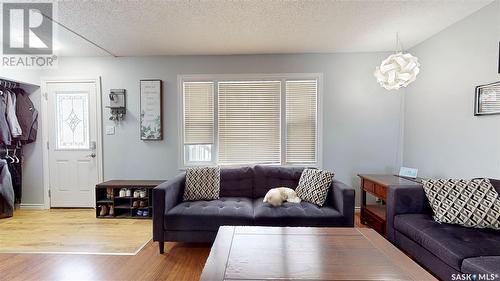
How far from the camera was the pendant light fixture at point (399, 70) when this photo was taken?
2.36m

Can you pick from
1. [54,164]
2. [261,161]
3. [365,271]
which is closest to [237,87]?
[261,161]

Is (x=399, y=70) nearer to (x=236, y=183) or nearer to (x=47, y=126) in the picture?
(x=236, y=183)

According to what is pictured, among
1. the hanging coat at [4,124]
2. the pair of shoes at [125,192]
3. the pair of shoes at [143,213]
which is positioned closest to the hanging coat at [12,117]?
the hanging coat at [4,124]

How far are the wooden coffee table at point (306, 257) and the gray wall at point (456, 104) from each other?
5.17 feet

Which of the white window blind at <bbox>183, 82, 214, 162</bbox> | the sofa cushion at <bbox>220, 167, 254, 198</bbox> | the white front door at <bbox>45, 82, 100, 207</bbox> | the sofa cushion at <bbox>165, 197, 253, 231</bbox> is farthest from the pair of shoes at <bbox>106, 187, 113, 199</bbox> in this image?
the sofa cushion at <bbox>220, 167, 254, 198</bbox>

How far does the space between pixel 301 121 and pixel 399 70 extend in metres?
1.43

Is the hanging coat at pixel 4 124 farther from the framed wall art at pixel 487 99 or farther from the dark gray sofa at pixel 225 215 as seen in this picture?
the framed wall art at pixel 487 99

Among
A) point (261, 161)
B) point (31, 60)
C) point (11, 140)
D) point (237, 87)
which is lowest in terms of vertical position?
point (261, 161)

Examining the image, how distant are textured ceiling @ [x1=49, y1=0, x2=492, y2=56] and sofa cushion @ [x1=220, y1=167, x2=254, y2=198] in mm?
1697

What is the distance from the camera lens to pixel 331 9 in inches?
88.9

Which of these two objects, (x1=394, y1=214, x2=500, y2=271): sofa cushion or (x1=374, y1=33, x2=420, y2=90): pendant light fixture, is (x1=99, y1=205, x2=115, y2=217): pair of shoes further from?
(x1=374, y1=33, x2=420, y2=90): pendant light fixture

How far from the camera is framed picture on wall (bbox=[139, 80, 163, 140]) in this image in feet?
11.5

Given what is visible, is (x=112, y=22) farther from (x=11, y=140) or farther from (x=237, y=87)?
(x=11, y=140)

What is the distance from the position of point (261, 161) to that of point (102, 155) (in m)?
2.46
